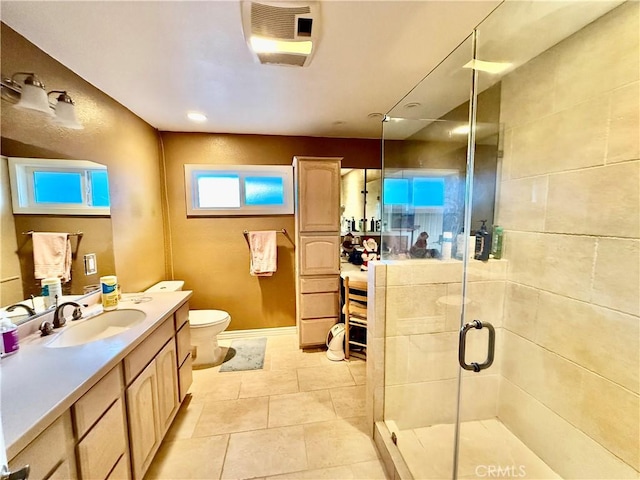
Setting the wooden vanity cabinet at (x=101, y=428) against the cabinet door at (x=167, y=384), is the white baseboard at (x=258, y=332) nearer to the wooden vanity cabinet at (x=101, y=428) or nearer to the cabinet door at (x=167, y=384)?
the cabinet door at (x=167, y=384)

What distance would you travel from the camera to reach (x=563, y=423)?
143 centimetres

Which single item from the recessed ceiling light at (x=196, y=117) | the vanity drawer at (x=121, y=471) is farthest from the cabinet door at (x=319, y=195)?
the vanity drawer at (x=121, y=471)

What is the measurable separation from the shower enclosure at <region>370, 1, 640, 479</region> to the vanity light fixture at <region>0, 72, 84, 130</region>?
6.71 ft

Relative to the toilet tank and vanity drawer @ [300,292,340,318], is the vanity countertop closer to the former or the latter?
the toilet tank

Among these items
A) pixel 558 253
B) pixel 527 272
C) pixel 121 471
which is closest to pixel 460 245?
pixel 527 272

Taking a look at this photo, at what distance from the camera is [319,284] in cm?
277

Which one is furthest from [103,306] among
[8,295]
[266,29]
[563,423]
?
[563,423]

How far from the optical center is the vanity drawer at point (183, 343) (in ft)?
6.10

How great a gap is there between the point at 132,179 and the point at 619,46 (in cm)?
317

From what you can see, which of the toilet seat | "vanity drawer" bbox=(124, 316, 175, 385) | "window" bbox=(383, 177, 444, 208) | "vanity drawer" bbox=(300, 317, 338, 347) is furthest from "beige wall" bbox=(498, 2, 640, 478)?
the toilet seat

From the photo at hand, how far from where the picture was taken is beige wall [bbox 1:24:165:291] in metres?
1.36

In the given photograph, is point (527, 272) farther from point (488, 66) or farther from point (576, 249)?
point (488, 66)

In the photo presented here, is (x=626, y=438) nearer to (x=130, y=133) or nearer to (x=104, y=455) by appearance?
(x=104, y=455)

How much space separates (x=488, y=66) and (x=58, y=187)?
2.70 metres
